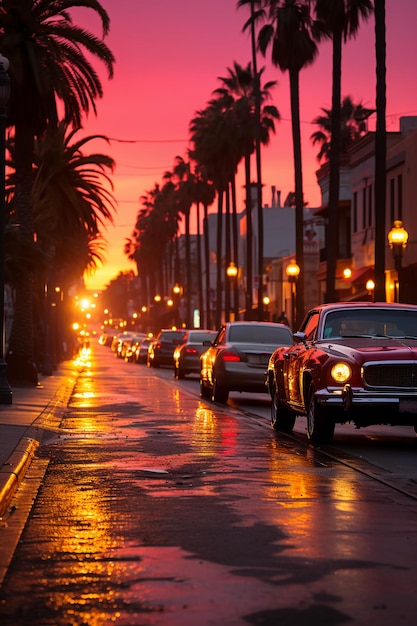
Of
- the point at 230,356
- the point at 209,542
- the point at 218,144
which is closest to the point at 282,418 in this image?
the point at 230,356

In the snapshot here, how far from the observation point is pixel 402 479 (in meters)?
13.7

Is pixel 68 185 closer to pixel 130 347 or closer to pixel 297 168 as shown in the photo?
pixel 297 168

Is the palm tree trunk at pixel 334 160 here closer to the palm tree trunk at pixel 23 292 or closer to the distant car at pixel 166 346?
the distant car at pixel 166 346

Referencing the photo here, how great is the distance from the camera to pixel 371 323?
18594 mm

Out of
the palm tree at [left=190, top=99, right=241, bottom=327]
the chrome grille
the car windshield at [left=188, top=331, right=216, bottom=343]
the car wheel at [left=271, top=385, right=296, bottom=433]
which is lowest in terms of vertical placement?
the car wheel at [left=271, top=385, right=296, bottom=433]

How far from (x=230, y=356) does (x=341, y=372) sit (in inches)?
438

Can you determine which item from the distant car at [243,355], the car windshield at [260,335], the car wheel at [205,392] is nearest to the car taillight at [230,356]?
the distant car at [243,355]

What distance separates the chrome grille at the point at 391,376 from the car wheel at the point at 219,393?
11707mm

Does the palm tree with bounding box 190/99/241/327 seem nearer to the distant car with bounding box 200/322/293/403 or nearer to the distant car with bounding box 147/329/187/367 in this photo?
the distant car with bounding box 147/329/187/367

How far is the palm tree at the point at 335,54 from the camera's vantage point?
49.2 m

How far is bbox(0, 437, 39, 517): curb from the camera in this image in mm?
11614

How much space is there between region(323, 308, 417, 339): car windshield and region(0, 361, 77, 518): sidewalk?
4.32 metres

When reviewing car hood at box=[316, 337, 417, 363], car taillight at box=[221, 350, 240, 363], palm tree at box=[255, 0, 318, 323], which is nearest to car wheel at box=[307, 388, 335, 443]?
car hood at box=[316, 337, 417, 363]

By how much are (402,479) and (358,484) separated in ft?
2.04
